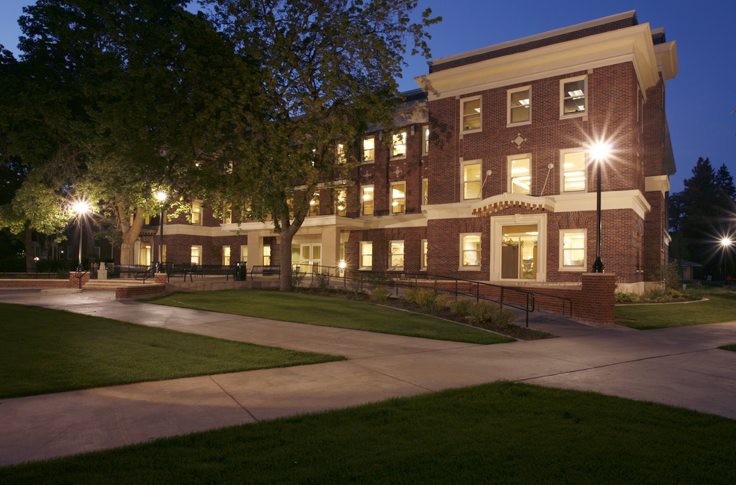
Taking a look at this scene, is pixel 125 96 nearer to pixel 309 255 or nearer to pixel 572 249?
pixel 309 255

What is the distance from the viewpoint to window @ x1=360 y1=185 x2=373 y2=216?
3619cm

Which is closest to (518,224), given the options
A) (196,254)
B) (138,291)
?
(138,291)

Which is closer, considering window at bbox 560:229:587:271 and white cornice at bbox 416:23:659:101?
white cornice at bbox 416:23:659:101

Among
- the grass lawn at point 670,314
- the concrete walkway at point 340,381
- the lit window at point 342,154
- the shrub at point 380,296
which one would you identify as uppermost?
the lit window at point 342,154

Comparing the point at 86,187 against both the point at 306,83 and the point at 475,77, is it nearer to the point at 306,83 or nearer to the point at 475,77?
the point at 306,83

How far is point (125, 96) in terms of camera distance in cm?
2144

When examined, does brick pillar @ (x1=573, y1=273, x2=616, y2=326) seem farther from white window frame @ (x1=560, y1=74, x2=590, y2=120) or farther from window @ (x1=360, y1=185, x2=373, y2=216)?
window @ (x1=360, y1=185, x2=373, y2=216)

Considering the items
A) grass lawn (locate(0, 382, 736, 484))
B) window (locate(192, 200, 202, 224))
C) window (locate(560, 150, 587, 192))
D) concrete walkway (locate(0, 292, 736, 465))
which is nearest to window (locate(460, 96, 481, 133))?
window (locate(560, 150, 587, 192))

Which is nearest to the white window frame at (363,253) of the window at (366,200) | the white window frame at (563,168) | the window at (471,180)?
the window at (366,200)

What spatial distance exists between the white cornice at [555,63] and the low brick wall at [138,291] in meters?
15.9

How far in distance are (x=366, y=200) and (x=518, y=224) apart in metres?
13.0

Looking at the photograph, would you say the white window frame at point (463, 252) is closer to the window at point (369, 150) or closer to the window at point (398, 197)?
the window at point (398, 197)

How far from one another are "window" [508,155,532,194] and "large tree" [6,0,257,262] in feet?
42.3

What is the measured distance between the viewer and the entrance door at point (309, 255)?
37.6 meters
